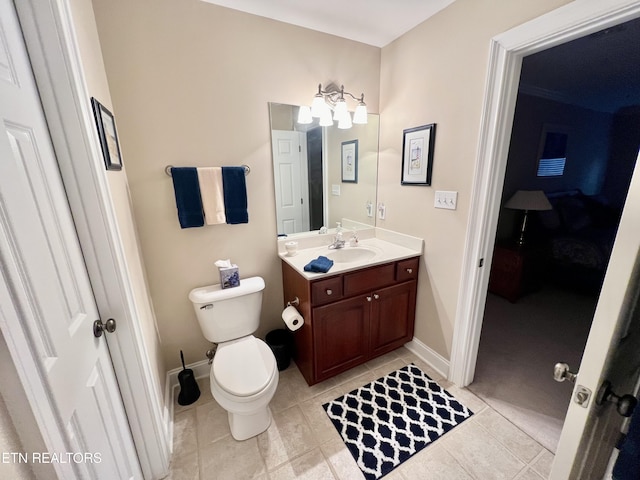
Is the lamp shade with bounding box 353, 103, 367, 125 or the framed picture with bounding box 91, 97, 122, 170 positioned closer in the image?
the framed picture with bounding box 91, 97, 122, 170

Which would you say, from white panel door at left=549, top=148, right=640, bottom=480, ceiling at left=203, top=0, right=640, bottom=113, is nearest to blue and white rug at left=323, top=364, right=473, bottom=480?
white panel door at left=549, top=148, right=640, bottom=480

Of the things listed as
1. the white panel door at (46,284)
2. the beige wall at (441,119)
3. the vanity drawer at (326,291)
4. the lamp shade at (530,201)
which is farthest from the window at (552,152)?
the white panel door at (46,284)

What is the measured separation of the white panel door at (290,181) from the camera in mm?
1781

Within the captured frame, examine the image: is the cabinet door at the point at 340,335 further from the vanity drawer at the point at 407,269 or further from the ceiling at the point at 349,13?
the ceiling at the point at 349,13

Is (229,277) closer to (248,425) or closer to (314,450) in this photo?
(248,425)

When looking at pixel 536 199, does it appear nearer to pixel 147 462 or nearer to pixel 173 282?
pixel 173 282

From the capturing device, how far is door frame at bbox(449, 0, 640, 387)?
Result: 3.27 feet

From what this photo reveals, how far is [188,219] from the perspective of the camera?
1555mm

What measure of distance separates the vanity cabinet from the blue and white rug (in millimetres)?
211

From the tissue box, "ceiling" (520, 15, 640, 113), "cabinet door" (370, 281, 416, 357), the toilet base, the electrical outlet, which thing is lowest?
the toilet base

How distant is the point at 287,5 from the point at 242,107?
0.62 m

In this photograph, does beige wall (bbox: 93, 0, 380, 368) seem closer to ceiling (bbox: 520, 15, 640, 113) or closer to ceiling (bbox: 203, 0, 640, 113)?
ceiling (bbox: 203, 0, 640, 113)

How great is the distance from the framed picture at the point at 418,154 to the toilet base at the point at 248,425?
5.79ft

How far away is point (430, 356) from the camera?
192 cm
